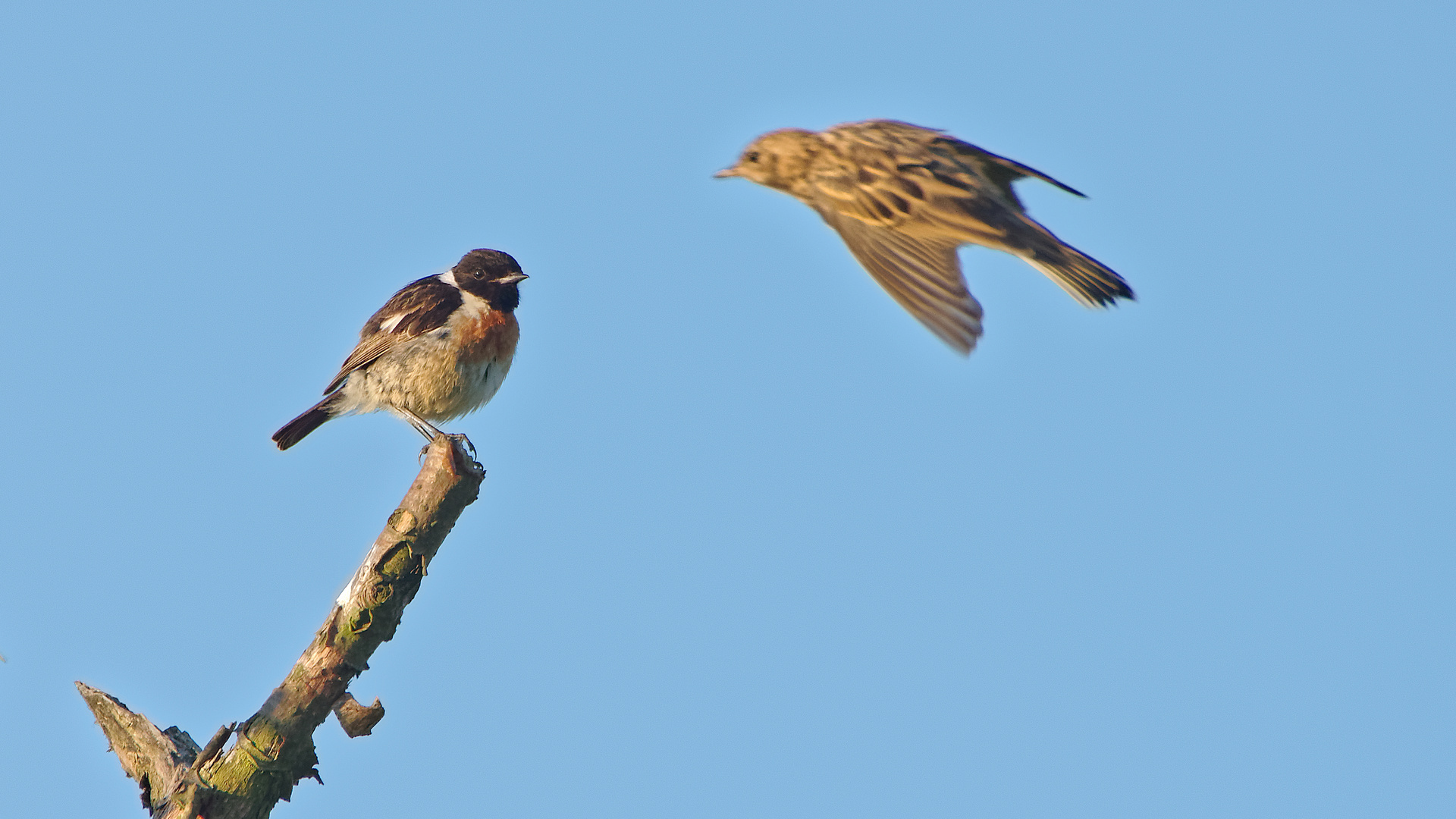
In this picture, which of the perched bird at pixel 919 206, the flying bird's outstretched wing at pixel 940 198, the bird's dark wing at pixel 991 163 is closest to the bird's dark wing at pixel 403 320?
the perched bird at pixel 919 206

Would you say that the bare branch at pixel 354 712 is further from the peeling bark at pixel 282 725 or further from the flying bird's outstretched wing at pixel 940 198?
the flying bird's outstretched wing at pixel 940 198

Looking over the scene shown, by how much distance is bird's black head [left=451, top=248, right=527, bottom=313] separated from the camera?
848cm

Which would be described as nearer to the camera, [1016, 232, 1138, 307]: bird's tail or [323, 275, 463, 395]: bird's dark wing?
[1016, 232, 1138, 307]: bird's tail

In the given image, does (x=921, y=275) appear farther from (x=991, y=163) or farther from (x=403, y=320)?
(x=403, y=320)

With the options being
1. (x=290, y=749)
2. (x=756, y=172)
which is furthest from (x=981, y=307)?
(x=290, y=749)

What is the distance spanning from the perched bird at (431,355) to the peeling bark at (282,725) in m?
2.87

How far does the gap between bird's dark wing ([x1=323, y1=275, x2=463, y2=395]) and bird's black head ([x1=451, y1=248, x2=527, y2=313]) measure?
0.53 feet

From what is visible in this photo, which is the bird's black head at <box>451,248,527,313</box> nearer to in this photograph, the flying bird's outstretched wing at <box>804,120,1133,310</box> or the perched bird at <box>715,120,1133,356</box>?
the perched bird at <box>715,120,1133,356</box>

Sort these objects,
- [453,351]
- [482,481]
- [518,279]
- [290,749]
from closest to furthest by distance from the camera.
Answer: [290,749]
[482,481]
[453,351]
[518,279]

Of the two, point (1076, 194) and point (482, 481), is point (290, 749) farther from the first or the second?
point (1076, 194)

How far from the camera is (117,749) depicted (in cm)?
497

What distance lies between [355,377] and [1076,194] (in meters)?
4.34

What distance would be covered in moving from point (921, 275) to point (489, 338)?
277 centimetres

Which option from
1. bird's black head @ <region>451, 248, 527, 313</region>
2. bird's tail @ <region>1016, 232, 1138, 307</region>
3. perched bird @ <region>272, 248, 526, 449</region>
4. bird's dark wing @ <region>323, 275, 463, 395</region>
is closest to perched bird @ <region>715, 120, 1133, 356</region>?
bird's tail @ <region>1016, 232, 1138, 307</region>
